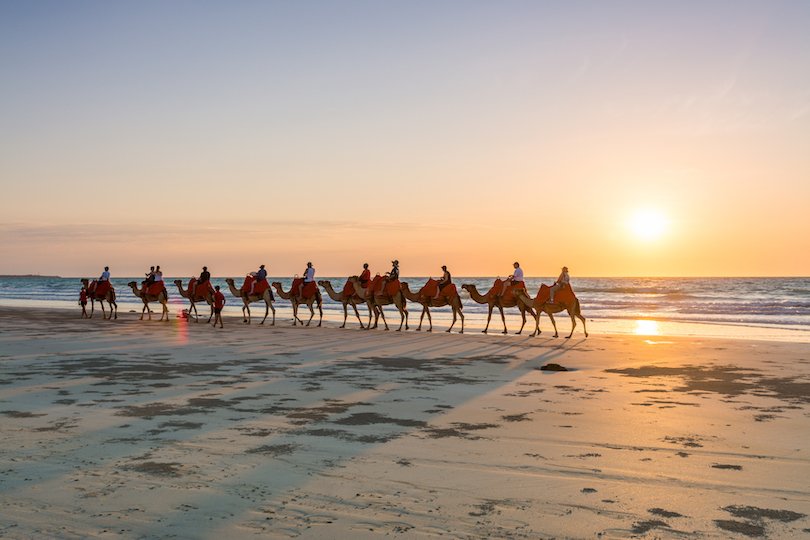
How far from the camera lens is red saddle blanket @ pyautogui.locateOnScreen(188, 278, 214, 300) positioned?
25.7 metres

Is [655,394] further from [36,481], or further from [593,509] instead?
[36,481]

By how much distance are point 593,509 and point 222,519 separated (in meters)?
2.50

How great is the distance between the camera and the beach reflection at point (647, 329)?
22.6 m

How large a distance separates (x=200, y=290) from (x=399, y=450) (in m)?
20.9

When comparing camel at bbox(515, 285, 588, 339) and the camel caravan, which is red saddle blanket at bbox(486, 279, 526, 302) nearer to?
the camel caravan

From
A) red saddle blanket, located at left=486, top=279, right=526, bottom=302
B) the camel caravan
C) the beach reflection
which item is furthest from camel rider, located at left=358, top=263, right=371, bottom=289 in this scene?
the beach reflection

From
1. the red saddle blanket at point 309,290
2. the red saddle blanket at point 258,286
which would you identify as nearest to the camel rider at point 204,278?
the red saddle blanket at point 258,286

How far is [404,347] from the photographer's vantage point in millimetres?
17281

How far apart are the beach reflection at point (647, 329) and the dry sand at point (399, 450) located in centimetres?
940

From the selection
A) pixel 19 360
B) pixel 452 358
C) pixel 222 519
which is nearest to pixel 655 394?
pixel 452 358

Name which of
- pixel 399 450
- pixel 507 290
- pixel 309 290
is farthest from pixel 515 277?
pixel 399 450

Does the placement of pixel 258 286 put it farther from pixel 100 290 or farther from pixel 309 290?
pixel 100 290

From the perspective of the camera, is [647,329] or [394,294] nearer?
[394,294]

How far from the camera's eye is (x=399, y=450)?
648 cm
